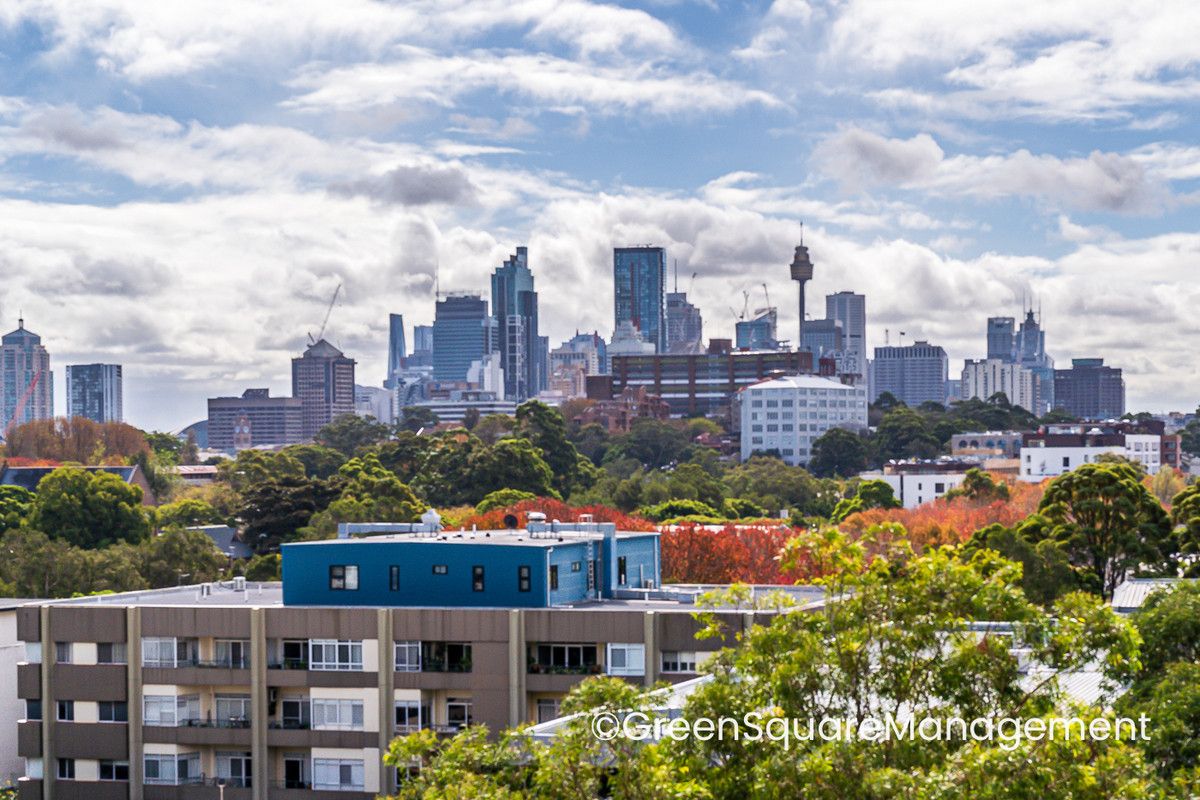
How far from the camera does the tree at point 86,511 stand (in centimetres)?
12719

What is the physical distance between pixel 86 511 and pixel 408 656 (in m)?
80.3

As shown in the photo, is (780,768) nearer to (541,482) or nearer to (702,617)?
(702,617)

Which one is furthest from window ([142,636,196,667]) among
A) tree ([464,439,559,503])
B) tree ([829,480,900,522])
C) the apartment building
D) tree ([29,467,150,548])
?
tree ([464,439,559,503])

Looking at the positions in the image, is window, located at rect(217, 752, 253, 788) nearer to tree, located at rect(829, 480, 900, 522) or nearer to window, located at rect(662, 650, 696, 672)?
window, located at rect(662, 650, 696, 672)

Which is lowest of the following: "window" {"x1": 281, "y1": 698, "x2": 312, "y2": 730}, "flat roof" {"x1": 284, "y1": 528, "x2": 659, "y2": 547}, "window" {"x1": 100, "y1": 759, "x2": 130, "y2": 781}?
"window" {"x1": 100, "y1": 759, "x2": 130, "y2": 781}

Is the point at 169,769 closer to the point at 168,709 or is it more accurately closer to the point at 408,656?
the point at 168,709

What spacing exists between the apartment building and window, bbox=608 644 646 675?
0.13 feet

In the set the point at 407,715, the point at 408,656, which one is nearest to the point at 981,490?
the point at 407,715

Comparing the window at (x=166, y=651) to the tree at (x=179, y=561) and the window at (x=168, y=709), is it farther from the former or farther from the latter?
the tree at (x=179, y=561)

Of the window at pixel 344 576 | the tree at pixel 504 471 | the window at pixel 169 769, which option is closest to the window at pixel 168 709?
the window at pixel 169 769

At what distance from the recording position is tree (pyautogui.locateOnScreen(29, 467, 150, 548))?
12719cm

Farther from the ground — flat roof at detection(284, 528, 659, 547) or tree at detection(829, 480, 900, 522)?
flat roof at detection(284, 528, 659, 547)
